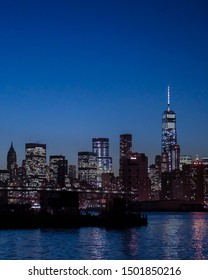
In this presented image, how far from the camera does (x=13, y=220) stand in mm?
45094

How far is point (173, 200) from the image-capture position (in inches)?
5059

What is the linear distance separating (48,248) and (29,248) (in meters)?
0.82
